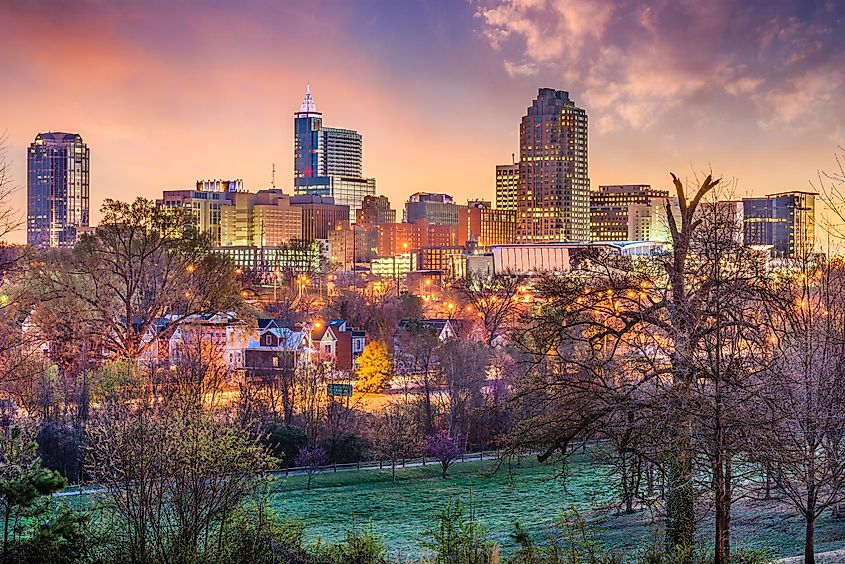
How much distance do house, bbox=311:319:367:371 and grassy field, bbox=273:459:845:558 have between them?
70.6ft

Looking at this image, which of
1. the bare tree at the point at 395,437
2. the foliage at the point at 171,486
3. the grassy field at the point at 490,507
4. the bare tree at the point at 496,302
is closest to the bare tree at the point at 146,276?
the bare tree at the point at 395,437

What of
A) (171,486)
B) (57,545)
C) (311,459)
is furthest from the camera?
(311,459)

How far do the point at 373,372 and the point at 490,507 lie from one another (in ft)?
68.1

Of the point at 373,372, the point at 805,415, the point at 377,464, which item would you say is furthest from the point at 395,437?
the point at 805,415

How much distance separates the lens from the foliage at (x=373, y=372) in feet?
166

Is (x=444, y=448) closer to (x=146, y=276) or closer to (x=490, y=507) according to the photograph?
(x=490, y=507)

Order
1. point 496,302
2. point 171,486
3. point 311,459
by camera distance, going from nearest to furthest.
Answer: point 171,486
point 311,459
point 496,302

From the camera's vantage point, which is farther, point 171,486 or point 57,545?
point 171,486

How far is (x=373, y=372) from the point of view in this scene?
5088 centimetres

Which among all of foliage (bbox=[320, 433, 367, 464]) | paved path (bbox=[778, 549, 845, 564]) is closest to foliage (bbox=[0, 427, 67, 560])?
paved path (bbox=[778, 549, 845, 564])

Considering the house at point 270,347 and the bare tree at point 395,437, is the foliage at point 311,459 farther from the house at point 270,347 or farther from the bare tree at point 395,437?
the house at point 270,347

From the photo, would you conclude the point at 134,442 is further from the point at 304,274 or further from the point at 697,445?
the point at 304,274

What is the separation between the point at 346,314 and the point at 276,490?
36510mm

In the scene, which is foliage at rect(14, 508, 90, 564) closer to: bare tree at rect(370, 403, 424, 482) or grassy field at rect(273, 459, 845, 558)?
grassy field at rect(273, 459, 845, 558)
